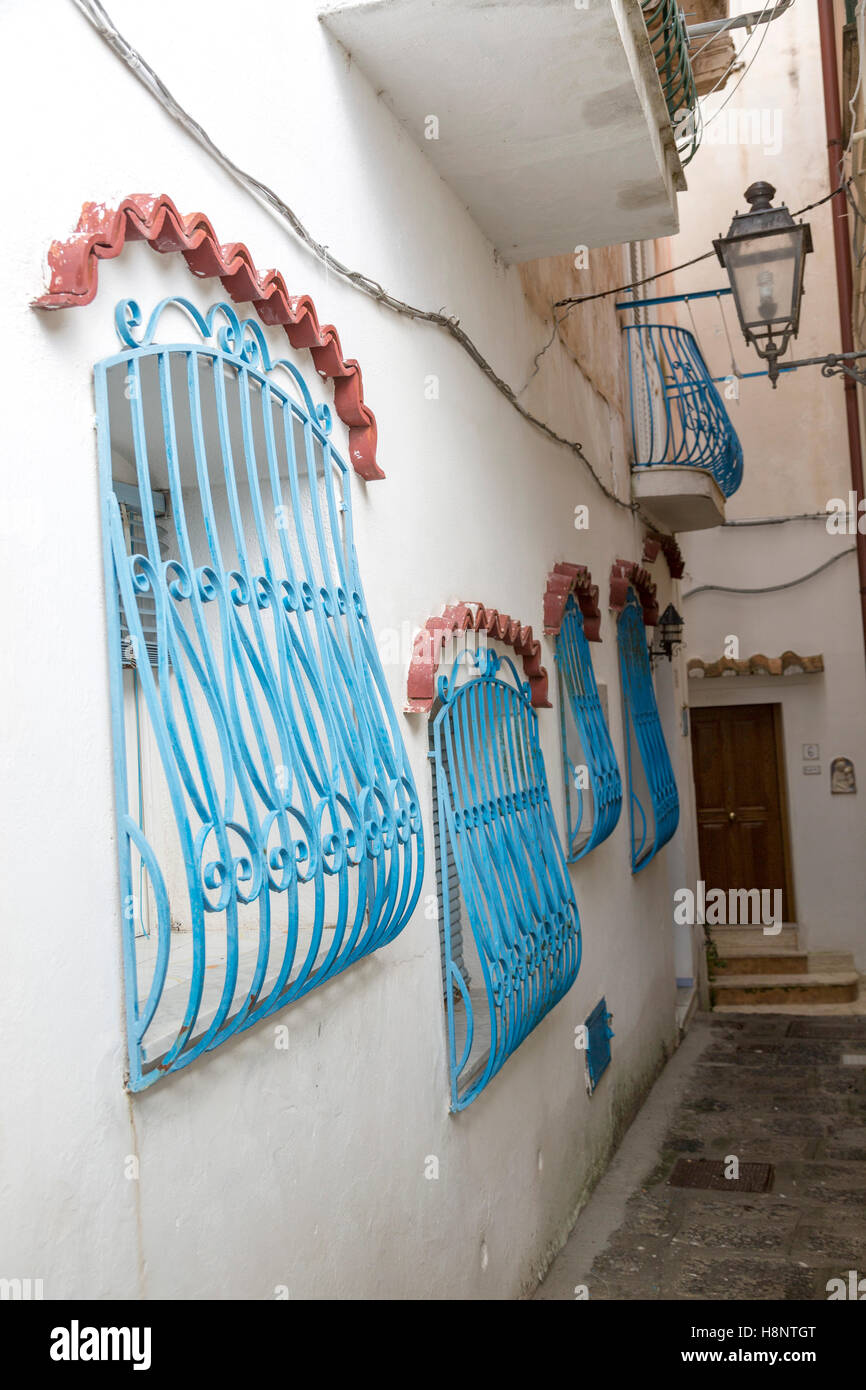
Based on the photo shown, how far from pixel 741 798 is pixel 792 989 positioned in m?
2.06

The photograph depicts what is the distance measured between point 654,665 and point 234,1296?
23.2ft

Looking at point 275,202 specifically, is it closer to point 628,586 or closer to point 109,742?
point 109,742

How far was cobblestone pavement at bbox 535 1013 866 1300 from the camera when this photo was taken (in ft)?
14.8

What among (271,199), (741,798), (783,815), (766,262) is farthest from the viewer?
(741,798)

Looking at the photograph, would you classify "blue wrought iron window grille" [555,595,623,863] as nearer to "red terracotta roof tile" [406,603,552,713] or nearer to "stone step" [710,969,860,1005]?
"red terracotta roof tile" [406,603,552,713]

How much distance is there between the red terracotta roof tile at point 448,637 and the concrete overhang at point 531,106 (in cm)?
146

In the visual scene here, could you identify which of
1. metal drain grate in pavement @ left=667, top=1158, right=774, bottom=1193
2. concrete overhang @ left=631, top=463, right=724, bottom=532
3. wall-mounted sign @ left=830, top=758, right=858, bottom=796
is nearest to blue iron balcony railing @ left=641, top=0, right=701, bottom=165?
concrete overhang @ left=631, top=463, right=724, bottom=532

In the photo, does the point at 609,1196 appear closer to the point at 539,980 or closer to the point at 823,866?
the point at 539,980

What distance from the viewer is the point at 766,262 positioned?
5086 millimetres

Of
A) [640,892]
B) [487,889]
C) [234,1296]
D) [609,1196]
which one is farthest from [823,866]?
[234,1296]

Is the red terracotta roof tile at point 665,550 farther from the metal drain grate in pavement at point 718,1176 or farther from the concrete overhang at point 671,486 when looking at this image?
the metal drain grate in pavement at point 718,1176

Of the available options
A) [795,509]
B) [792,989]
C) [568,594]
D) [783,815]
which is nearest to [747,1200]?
[568,594]

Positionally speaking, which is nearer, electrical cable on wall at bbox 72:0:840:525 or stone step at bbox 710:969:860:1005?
electrical cable on wall at bbox 72:0:840:525

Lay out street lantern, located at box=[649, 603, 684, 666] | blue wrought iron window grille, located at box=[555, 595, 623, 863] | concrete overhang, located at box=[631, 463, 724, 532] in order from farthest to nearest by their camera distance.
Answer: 1. street lantern, located at box=[649, 603, 684, 666]
2. concrete overhang, located at box=[631, 463, 724, 532]
3. blue wrought iron window grille, located at box=[555, 595, 623, 863]
